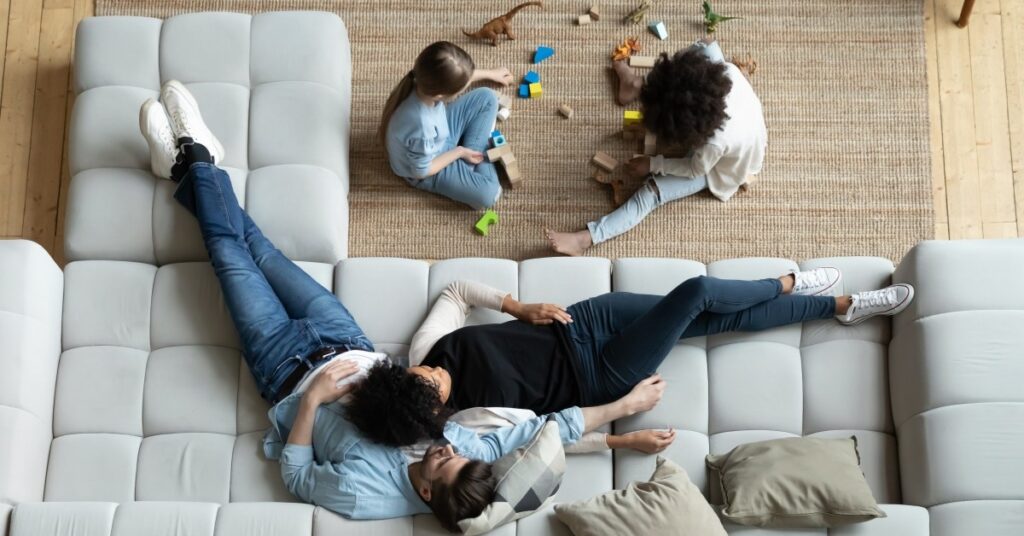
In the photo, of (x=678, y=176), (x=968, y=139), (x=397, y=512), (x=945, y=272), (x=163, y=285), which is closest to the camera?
(x=397, y=512)

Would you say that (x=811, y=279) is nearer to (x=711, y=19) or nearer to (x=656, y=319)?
(x=656, y=319)

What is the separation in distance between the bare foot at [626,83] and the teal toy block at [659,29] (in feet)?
0.53

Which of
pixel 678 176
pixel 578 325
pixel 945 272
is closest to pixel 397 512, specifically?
pixel 578 325

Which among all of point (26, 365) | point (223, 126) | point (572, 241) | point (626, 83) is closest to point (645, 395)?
point (572, 241)

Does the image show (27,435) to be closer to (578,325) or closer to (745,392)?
(578,325)

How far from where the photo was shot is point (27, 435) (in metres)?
2.44

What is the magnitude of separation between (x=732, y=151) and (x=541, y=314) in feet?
2.69

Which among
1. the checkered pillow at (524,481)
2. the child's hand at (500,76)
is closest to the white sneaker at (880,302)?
the checkered pillow at (524,481)

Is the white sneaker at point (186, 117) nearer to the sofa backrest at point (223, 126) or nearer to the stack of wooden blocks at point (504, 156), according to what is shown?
the sofa backrest at point (223, 126)

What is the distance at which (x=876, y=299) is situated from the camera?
2562mm

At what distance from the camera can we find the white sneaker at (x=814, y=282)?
104 inches

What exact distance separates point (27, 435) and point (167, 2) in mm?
1651

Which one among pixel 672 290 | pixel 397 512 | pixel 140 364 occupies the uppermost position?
pixel 672 290

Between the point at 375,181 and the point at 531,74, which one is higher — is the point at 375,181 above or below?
below
